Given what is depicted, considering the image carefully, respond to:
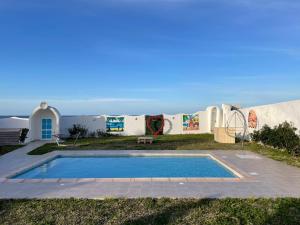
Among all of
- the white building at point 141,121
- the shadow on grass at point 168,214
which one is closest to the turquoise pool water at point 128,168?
the shadow on grass at point 168,214

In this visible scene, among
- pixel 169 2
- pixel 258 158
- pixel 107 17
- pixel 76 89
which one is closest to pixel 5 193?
pixel 258 158

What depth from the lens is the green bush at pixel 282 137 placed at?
1363 centimetres

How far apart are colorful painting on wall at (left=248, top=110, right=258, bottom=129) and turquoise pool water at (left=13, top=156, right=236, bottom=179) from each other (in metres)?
6.74

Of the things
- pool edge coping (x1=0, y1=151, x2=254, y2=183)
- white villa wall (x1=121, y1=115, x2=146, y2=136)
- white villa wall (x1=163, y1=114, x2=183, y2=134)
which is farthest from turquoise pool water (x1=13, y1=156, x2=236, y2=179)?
white villa wall (x1=163, y1=114, x2=183, y2=134)

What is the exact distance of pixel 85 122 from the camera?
81.9ft

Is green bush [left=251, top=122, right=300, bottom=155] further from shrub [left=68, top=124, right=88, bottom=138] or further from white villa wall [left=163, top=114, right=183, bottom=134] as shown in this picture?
shrub [left=68, top=124, right=88, bottom=138]

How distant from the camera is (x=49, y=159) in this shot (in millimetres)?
13344

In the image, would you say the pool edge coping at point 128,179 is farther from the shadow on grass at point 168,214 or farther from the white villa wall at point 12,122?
the white villa wall at point 12,122

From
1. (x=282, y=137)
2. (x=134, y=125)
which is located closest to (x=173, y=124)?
(x=134, y=125)

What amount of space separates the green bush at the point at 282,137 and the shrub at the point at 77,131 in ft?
43.1

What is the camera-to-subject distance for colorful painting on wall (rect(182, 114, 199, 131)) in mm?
27000

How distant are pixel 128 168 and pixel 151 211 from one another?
618 cm

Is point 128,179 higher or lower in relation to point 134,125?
lower

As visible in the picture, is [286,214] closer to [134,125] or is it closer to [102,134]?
[102,134]
